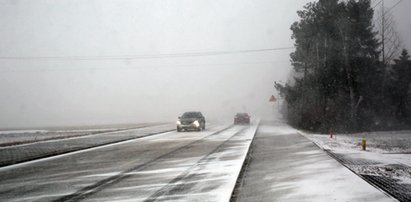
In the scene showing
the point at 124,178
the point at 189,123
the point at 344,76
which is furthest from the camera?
the point at 344,76

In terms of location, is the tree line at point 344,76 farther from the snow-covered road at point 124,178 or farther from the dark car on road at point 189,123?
the snow-covered road at point 124,178

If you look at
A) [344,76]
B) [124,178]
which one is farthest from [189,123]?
[124,178]

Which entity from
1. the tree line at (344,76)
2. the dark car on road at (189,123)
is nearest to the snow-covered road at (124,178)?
the dark car on road at (189,123)

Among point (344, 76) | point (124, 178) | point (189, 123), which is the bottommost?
point (124, 178)

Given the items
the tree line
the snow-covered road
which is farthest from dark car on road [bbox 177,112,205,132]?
the snow-covered road

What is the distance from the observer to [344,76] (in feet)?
114

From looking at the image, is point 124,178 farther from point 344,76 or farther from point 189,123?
point 344,76

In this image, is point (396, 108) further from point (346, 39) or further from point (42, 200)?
point (42, 200)

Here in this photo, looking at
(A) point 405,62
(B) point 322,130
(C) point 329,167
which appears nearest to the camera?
(C) point 329,167

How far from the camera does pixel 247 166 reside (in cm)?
1190

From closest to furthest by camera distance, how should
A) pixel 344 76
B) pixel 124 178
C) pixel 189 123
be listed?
pixel 124 178
pixel 189 123
pixel 344 76

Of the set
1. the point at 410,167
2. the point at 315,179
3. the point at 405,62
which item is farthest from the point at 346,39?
the point at 315,179

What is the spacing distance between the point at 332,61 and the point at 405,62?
21598 millimetres

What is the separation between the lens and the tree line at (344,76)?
34250 mm
